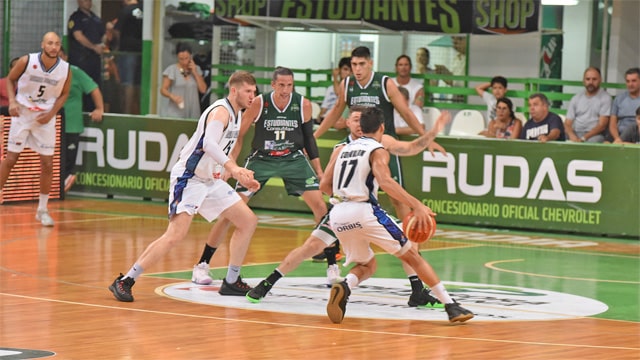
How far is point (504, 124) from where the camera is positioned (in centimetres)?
2033

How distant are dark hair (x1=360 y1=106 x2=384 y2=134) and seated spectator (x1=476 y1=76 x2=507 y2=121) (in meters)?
9.42

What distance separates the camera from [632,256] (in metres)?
17.4

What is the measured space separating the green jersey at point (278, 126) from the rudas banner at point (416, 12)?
33.7ft

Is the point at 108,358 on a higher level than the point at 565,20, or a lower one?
lower

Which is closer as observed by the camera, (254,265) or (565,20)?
(254,265)

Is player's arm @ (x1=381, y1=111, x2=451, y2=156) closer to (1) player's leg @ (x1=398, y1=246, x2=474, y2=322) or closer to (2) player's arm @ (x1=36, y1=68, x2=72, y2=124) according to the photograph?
(1) player's leg @ (x1=398, y1=246, x2=474, y2=322)

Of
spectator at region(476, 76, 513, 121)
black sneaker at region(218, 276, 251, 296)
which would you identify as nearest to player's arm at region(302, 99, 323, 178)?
black sneaker at region(218, 276, 251, 296)

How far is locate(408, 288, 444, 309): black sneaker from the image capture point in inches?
489

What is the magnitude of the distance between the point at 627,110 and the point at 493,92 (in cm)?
211

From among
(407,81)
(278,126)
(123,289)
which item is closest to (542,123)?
(407,81)

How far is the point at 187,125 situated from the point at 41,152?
4.07 meters

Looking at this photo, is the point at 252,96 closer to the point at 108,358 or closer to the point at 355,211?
the point at 355,211

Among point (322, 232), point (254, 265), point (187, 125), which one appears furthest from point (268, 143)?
point (187, 125)

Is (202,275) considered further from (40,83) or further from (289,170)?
(40,83)
